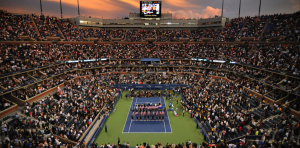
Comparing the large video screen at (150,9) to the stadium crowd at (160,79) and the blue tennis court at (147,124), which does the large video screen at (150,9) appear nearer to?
the stadium crowd at (160,79)

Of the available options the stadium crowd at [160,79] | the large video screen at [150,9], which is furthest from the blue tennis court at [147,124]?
the large video screen at [150,9]

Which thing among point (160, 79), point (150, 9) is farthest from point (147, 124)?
point (150, 9)

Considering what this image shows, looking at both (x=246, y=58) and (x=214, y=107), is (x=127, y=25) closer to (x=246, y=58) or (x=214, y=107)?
(x=246, y=58)

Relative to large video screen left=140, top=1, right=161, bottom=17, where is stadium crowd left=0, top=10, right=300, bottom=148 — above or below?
below

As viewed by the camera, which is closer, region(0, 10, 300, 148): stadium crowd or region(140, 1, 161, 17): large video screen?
region(0, 10, 300, 148): stadium crowd

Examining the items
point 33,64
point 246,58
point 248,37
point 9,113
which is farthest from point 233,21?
point 9,113

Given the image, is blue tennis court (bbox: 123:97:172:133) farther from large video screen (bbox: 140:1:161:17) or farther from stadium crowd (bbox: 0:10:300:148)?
large video screen (bbox: 140:1:161:17)

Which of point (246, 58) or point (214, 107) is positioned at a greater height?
point (246, 58)

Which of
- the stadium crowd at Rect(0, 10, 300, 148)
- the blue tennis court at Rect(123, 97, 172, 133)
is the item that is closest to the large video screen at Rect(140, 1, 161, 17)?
the stadium crowd at Rect(0, 10, 300, 148)

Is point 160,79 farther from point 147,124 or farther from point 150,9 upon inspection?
point 150,9
